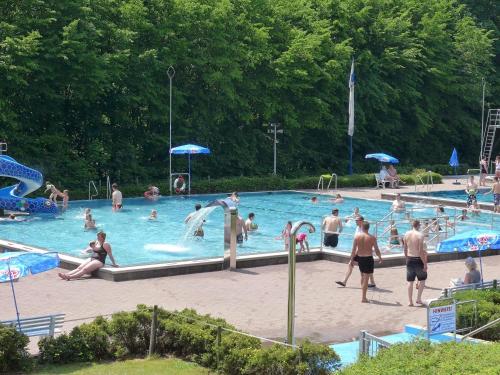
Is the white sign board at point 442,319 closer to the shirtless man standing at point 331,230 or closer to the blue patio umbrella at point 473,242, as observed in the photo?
the blue patio umbrella at point 473,242

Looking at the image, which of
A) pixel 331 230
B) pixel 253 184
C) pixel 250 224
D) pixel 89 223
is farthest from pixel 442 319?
pixel 253 184

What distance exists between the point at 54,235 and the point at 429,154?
3374cm

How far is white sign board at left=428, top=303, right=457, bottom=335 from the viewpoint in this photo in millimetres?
14422

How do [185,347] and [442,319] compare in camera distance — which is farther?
[442,319]

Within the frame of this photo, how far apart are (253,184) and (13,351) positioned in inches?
1242

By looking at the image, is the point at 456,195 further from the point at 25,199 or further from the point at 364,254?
the point at 364,254

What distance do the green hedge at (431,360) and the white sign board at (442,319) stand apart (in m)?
2.73

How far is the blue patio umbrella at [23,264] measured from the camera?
48.7ft

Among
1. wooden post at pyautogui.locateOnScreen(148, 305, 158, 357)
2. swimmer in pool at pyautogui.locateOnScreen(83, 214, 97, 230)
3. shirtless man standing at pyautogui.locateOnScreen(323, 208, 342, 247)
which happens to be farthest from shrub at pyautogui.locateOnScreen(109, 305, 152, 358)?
swimmer in pool at pyautogui.locateOnScreen(83, 214, 97, 230)

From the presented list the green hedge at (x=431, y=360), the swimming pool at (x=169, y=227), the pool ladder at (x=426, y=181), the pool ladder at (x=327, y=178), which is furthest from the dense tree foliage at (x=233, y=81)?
the green hedge at (x=431, y=360)

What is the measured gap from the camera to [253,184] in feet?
147

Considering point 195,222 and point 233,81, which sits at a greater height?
point 233,81

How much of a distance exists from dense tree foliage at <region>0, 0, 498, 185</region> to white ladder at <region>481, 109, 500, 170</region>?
2.98ft

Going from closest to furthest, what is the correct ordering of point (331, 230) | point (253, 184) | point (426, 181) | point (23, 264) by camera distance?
1. point (23, 264)
2. point (331, 230)
3. point (253, 184)
4. point (426, 181)
